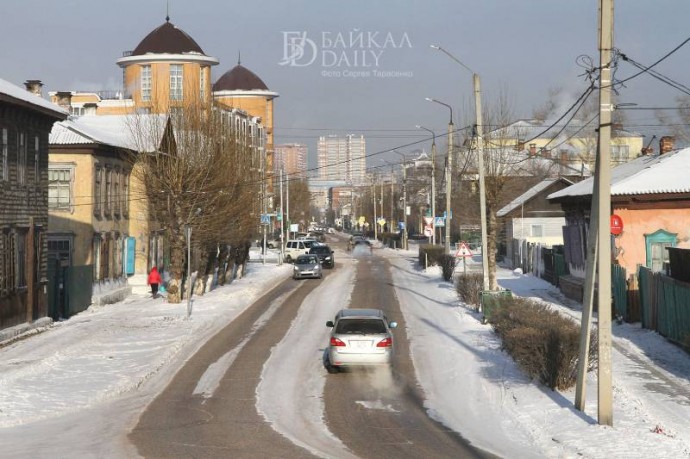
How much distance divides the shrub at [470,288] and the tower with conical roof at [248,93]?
67.0m

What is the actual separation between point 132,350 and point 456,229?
79.7 metres

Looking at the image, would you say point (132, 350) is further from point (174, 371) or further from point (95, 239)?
point (95, 239)

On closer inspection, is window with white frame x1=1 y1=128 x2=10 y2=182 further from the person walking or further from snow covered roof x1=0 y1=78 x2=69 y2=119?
the person walking

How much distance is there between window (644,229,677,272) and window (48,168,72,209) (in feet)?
78.2

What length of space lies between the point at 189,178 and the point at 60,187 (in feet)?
18.6

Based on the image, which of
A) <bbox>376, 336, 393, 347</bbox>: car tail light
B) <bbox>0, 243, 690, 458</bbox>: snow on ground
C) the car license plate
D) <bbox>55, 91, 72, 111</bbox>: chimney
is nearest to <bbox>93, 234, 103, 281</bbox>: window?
<bbox>0, 243, 690, 458</bbox>: snow on ground

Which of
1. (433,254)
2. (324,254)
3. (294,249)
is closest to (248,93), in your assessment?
(294,249)

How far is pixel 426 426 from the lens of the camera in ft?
54.1

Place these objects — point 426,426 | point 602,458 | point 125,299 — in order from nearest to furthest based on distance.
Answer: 1. point 602,458
2. point 426,426
3. point 125,299

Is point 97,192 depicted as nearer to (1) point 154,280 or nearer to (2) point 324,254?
(1) point 154,280

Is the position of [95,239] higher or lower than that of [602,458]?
higher

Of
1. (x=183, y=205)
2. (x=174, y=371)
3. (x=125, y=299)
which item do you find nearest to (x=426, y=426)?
(x=174, y=371)

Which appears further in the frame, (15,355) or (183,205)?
(183,205)

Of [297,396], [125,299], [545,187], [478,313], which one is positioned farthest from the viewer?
[545,187]
